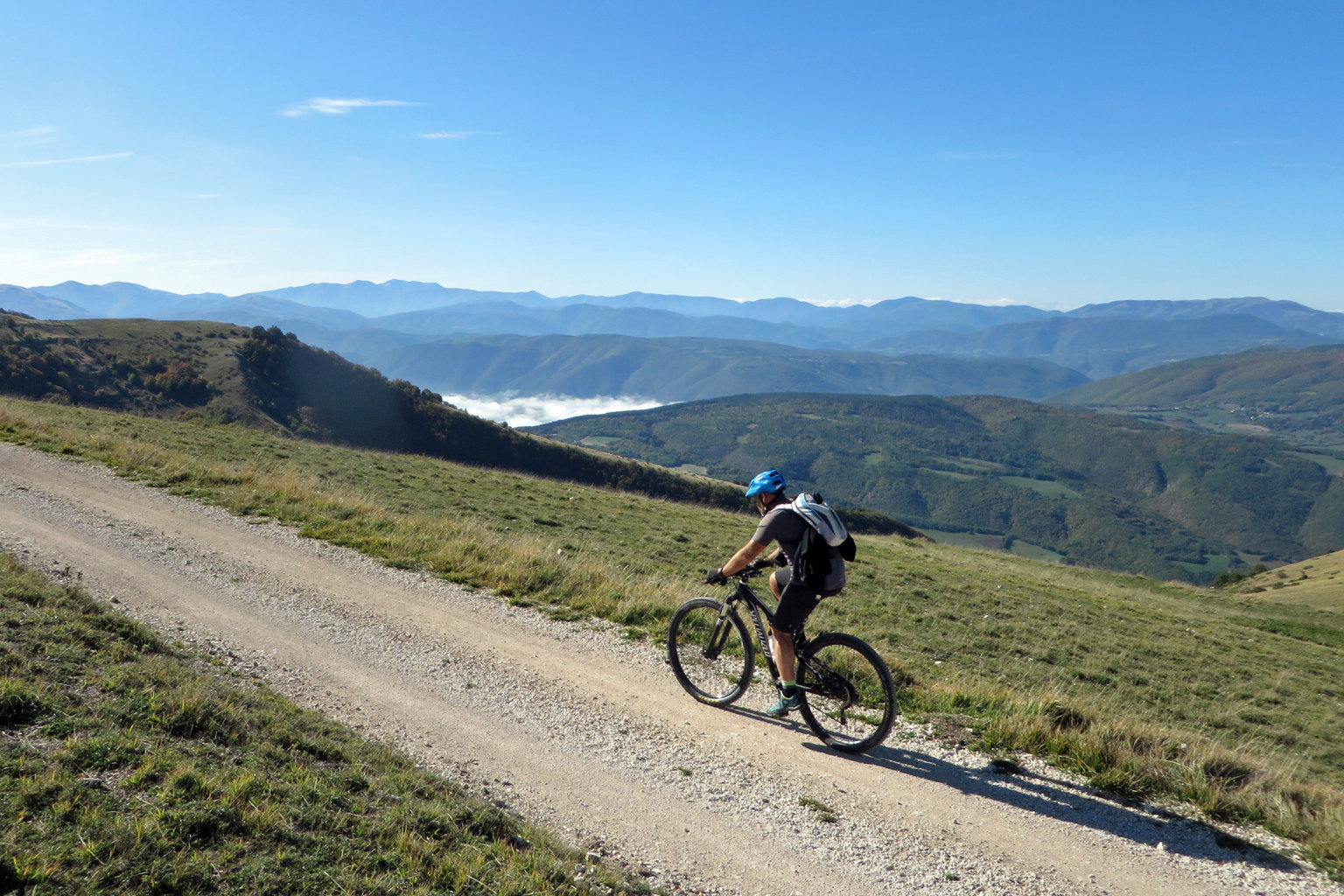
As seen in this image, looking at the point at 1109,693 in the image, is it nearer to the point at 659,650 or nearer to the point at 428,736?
the point at 659,650

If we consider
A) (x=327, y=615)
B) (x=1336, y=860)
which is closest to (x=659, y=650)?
(x=327, y=615)

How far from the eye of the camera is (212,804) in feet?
13.7

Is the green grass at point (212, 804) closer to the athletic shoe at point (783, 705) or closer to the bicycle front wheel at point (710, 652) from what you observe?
the athletic shoe at point (783, 705)

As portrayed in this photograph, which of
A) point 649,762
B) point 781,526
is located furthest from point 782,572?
point 649,762

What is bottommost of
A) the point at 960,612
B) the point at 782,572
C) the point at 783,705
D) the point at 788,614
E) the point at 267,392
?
the point at 960,612

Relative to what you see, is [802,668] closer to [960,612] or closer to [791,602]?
[791,602]

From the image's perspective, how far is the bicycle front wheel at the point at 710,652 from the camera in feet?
24.1

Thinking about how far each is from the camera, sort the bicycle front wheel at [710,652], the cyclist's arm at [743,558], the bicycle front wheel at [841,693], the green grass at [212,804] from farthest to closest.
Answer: the bicycle front wheel at [710,652] < the cyclist's arm at [743,558] < the bicycle front wheel at [841,693] < the green grass at [212,804]

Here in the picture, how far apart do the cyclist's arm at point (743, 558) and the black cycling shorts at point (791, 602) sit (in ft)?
0.97

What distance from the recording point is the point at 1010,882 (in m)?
4.71

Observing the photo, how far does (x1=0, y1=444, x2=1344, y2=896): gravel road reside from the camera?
4828 millimetres

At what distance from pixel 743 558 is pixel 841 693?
5.16 ft

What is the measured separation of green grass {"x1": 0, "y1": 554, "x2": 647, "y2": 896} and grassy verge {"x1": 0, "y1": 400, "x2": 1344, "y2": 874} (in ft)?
14.4

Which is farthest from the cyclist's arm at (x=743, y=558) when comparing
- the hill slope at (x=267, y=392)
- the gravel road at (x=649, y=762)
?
the hill slope at (x=267, y=392)
